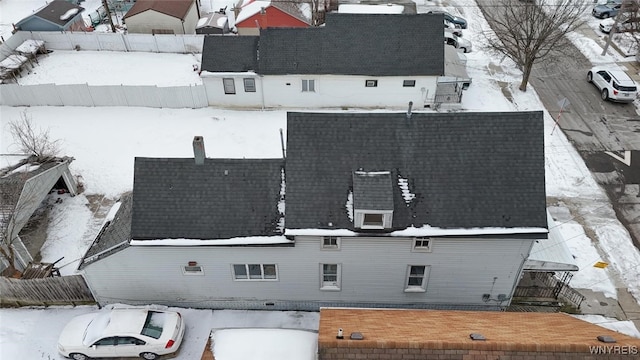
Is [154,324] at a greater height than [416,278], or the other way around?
[416,278]

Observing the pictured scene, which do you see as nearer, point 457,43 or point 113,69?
Answer: point 113,69

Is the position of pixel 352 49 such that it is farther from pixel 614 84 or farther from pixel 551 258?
pixel 614 84

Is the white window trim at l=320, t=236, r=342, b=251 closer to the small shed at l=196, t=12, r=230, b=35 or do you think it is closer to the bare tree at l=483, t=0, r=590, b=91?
the bare tree at l=483, t=0, r=590, b=91

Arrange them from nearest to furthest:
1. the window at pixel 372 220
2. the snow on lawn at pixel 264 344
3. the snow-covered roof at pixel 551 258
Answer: the snow on lawn at pixel 264 344
the window at pixel 372 220
the snow-covered roof at pixel 551 258

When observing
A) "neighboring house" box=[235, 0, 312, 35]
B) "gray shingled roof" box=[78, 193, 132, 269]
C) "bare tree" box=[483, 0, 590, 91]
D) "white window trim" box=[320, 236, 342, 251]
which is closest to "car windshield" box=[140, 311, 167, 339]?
"gray shingled roof" box=[78, 193, 132, 269]

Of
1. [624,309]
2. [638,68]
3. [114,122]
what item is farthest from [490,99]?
[114,122]

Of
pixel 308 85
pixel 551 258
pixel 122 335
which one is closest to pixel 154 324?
pixel 122 335

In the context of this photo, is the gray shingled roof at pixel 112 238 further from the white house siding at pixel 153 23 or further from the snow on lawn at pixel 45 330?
the white house siding at pixel 153 23

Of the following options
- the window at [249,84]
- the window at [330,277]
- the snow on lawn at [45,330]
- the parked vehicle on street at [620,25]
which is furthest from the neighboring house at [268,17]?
the parked vehicle on street at [620,25]

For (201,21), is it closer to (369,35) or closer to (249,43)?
(249,43)
